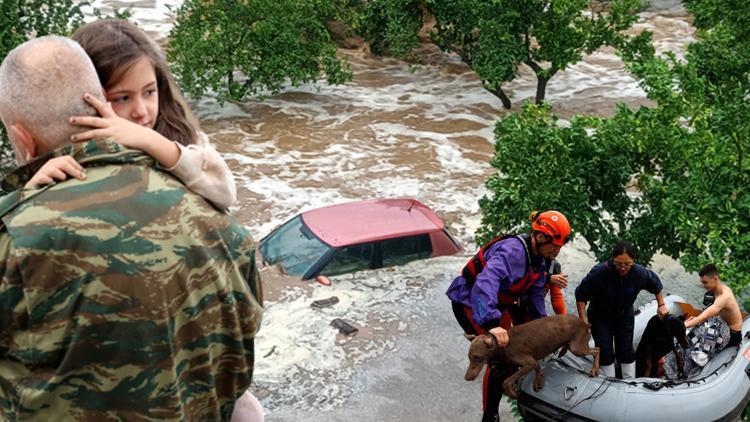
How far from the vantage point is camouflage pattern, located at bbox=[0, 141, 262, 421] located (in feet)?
5.61

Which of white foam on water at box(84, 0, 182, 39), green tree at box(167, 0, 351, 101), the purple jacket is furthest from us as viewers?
white foam on water at box(84, 0, 182, 39)

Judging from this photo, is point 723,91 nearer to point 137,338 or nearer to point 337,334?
point 337,334

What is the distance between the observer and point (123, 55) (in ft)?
7.15

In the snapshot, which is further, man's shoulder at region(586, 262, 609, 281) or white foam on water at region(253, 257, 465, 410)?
white foam on water at region(253, 257, 465, 410)

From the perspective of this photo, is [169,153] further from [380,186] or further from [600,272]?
[380,186]

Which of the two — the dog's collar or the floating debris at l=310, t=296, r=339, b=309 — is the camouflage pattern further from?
the floating debris at l=310, t=296, r=339, b=309

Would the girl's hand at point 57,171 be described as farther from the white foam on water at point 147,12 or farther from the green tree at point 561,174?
the white foam on water at point 147,12

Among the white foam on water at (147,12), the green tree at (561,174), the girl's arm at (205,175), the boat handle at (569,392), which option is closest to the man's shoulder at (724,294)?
the boat handle at (569,392)

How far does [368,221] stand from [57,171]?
28.9 feet

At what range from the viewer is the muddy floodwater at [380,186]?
27.3ft

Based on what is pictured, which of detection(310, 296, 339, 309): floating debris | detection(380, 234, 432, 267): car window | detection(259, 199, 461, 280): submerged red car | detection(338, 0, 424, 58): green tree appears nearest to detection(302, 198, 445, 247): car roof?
detection(259, 199, 461, 280): submerged red car

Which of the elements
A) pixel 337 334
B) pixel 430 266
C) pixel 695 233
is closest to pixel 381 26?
pixel 430 266

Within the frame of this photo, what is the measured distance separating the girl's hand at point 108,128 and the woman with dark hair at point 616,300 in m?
5.33

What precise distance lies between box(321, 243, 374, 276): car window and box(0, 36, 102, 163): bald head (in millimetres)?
8338
